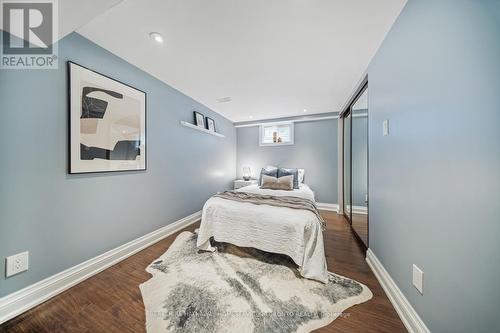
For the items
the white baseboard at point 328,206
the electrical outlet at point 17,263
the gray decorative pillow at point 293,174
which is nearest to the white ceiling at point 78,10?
the electrical outlet at point 17,263

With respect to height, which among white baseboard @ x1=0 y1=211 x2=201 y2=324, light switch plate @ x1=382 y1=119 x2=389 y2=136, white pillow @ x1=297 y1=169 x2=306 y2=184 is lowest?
white baseboard @ x1=0 y1=211 x2=201 y2=324

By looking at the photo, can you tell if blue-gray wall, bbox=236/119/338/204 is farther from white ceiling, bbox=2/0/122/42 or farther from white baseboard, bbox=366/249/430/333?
white ceiling, bbox=2/0/122/42

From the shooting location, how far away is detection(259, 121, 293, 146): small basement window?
13.8 feet

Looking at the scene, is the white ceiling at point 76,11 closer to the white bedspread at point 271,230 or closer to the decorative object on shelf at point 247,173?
the white bedspread at point 271,230

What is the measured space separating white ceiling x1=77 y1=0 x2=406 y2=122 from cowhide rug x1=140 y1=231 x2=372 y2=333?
7.70ft

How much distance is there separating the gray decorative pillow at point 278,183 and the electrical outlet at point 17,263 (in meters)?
2.99

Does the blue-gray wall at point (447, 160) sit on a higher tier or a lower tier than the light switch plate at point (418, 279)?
higher

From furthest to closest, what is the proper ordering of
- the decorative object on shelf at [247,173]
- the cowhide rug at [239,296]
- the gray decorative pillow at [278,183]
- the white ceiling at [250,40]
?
the decorative object on shelf at [247,173] → the gray decorative pillow at [278,183] → the white ceiling at [250,40] → the cowhide rug at [239,296]

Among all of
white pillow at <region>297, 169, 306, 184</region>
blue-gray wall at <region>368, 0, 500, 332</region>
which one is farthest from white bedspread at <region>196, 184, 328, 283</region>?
white pillow at <region>297, 169, 306, 184</region>

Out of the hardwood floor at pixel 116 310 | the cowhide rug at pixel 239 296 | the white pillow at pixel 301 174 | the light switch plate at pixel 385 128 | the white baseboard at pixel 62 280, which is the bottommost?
the hardwood floor at pixel 116 310

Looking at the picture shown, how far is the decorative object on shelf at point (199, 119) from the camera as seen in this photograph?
10.2 feet

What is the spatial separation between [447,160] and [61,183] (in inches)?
110

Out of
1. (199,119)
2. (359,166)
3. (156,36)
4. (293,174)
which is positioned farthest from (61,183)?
(359,166)

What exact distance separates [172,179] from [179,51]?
5.83 ft
